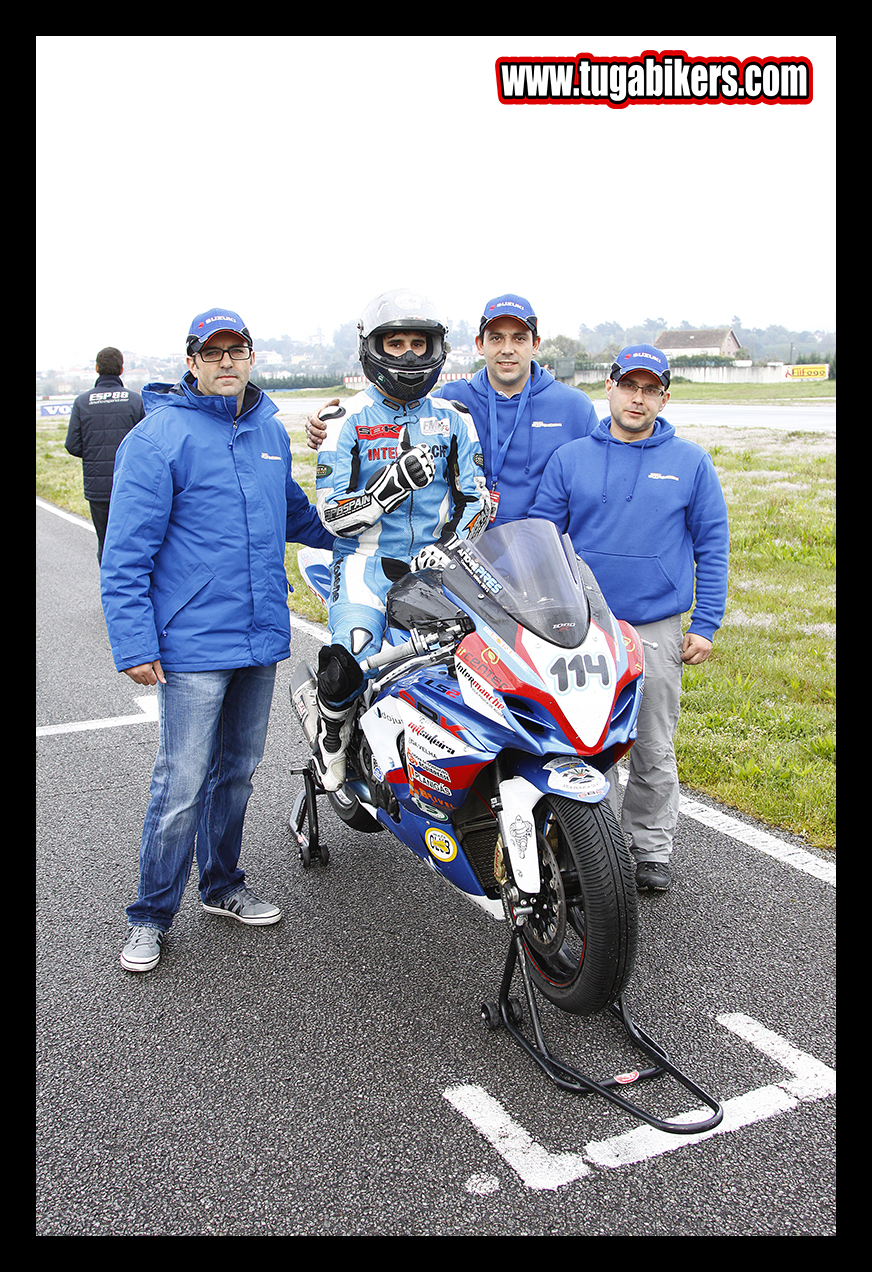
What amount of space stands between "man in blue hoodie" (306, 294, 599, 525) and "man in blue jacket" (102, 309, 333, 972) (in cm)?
110

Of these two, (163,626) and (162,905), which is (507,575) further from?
(162,905)

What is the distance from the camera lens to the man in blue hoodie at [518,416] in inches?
173

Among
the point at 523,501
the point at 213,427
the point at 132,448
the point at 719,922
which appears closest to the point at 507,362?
the point at 523,501

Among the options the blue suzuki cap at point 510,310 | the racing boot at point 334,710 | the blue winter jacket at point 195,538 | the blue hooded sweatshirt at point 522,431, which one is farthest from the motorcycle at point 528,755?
Answer: the blue suzuki cap at point 510,310

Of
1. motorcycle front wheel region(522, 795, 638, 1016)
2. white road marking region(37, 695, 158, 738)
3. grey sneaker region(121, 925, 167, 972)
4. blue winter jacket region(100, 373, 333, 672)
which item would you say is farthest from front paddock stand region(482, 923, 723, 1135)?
white road marking region(37, 695, 158, 738)

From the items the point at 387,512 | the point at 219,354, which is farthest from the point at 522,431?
the point at 219,354

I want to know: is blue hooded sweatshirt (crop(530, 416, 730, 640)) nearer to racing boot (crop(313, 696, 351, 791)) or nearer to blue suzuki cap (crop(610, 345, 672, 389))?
blue suzuki cap (crop(610, 345, 672, 389))

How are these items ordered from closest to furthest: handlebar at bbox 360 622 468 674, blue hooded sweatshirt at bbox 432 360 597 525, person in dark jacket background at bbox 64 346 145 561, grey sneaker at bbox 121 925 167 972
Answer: handlebar at bbox 360 622 468 674 < grey sneaker at bbox 121 925 167 972 < blue hooded sweatshirt at bbox 432 360 597 525 < person in dark jacket background at bbox 64 346 145 561

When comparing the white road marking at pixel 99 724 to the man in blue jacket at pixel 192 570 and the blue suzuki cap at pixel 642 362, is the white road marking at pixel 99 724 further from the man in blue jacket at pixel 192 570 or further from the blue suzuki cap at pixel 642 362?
the blue suzuki cap at pixel 642 362

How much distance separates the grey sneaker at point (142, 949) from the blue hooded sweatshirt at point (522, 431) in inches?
92.1

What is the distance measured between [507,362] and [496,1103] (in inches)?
119

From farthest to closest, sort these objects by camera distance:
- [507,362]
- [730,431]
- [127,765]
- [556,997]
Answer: [730,431] → [127,765] → [507,362] → [556,997]

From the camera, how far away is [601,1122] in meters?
2.75

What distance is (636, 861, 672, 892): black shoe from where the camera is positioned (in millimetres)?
4016
